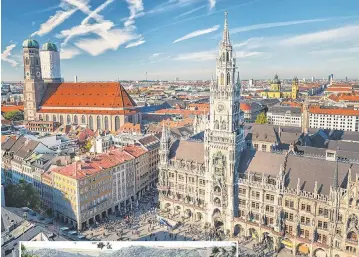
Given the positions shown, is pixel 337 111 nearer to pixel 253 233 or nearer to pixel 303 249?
pixel 253 233

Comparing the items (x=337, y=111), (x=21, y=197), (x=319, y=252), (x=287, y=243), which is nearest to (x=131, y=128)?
(x=21, y=197)

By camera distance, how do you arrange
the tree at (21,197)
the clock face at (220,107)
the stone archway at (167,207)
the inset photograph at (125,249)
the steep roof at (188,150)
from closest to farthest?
the inset photograph at (125,249) → the clock face at (220,107) → the tree at (21,197) → the steep roof at (188,150) → the stone archway at (167,207)

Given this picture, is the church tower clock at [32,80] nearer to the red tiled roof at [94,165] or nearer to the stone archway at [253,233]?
the red tiled roof at [94,165]

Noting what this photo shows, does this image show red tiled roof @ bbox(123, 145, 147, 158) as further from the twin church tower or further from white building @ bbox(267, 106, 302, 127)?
white building @ bbox(267, 106, 302, 127)

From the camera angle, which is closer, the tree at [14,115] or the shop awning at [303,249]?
the shop awning at [303,249]

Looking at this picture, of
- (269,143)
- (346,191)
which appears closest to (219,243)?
(346,191)

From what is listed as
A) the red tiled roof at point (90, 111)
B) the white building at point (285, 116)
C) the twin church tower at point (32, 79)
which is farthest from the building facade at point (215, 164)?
the white building at point (285, 116)

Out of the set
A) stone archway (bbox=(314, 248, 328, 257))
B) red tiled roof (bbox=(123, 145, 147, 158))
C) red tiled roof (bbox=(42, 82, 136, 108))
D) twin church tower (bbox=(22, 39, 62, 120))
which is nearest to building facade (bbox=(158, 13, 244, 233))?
red tiled roof (bbox=(123, 145, 147, 158))
